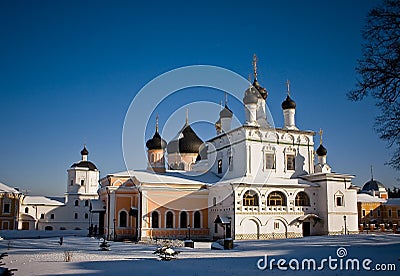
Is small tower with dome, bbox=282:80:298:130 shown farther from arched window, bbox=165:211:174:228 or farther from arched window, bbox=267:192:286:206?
arched window, bbox=165:211:174:228

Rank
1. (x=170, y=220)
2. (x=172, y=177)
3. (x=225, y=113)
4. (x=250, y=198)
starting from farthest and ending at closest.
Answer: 1. (x=225, y=113)
2. (x=172, y=177)
3. (x=170, y=220)
4. (x=250, y=198)

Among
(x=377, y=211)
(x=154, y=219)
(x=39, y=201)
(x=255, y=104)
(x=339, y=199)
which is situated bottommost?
(x=377, y=211)

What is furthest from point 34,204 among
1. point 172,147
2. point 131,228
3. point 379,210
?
point 379,210

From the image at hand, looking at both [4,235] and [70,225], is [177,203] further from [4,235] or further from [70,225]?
[70,225]

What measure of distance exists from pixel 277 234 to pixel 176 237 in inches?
252

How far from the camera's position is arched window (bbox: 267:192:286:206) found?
27.5 m

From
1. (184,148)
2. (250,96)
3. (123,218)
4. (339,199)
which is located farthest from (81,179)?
(339,199)

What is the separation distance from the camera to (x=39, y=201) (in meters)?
49.8

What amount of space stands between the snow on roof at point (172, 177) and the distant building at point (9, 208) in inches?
763

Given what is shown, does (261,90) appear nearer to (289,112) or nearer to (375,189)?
(289,112)

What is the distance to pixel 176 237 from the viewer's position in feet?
91.7

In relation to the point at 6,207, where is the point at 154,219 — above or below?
Answer: below

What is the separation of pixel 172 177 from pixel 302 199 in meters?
8.82

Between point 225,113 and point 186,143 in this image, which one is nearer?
point 225,113
